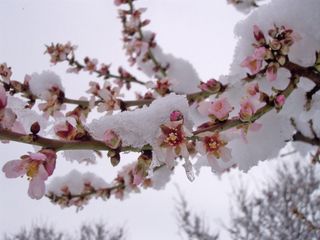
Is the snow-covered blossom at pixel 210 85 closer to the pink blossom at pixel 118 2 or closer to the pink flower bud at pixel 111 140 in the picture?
the pink flower bud at pixel 111 140

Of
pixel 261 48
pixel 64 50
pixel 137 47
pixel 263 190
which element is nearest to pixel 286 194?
pixel 263 190

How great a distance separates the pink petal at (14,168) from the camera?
102 cm

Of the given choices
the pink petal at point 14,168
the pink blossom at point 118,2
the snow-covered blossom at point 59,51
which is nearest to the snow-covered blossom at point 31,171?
the pink petal at point 14,168

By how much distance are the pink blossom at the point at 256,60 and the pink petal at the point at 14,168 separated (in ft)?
3.09

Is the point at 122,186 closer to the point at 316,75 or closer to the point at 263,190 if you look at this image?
the point at 316,75

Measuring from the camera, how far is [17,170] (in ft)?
3.35

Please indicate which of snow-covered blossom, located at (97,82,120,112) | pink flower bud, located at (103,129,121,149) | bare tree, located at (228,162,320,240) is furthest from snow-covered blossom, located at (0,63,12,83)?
→ bare tree, located at (228,162,320,240)

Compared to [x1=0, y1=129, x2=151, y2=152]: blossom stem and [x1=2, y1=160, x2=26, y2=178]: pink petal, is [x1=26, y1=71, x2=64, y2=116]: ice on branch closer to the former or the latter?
[x1=2, y1=160, x2=26, y2=178]: pink petal

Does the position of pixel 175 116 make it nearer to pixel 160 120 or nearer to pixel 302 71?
pixel 160 120

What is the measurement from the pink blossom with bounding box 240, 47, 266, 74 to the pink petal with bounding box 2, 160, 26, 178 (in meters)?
0.94

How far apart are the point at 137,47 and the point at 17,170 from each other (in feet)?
9.52

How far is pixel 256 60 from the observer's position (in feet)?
4.88

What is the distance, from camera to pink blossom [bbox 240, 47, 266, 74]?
143 centimetres

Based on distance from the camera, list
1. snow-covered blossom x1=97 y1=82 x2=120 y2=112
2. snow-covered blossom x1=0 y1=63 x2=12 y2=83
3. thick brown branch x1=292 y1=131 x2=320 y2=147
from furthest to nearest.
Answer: thick brown branch x1=292 y1=131 x2=320 y2=147
snow-covered blossom x1=97 y1=82 x2=120 y2=112
snow-covered blossom x1=0 y1=63 x2=12 y2=83
